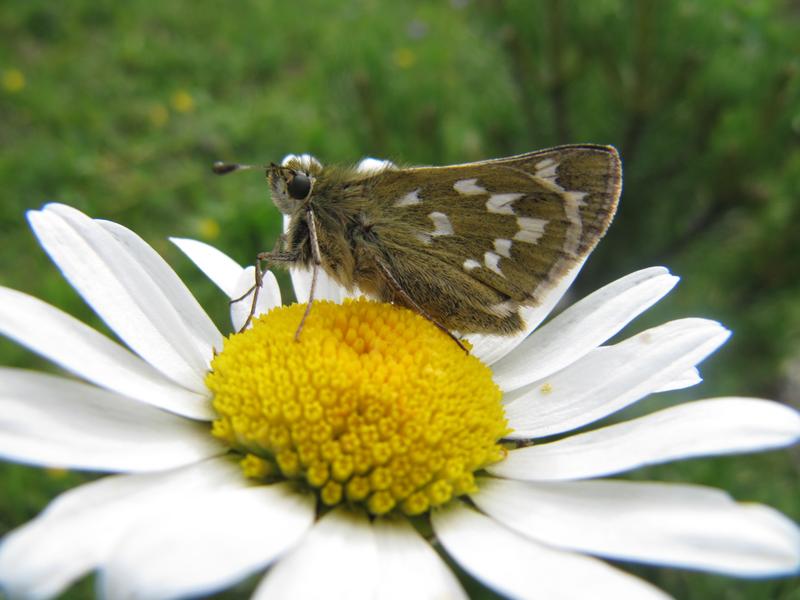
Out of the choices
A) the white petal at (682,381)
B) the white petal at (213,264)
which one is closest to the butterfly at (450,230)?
the white petal at (213,264)

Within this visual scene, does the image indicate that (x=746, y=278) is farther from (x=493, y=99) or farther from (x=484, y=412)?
(x=484, y=412)

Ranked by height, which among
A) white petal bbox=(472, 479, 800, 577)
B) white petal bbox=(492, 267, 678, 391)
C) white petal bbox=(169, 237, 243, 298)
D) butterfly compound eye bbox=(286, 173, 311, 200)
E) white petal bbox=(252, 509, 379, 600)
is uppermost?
white petal bbox=(169, 237, 243, 298)

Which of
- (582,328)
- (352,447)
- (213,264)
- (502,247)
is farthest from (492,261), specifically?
(213,264)

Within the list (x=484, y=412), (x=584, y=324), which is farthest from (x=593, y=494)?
(x=584, y=324)

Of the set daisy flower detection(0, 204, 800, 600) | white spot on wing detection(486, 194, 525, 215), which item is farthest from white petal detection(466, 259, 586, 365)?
white spot on wing detection(486, 194, 525, 215)

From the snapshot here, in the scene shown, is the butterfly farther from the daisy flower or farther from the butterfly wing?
the daisy flower

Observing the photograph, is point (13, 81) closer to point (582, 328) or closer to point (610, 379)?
point (582, 328)

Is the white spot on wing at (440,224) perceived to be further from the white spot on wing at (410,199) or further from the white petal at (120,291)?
the white petal at (120,291)
